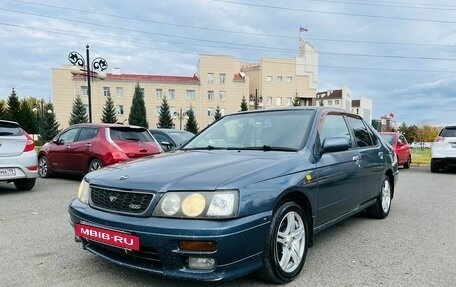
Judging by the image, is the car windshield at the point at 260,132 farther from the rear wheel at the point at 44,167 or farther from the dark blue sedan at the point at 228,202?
the rear wheel at the point at 44,167

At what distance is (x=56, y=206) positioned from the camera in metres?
6.77

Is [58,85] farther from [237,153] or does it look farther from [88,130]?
[237,153]

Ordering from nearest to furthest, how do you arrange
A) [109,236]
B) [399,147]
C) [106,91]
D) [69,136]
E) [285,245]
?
[109,236]
[285,245]
[69,136]
[399,147]
[106,91]

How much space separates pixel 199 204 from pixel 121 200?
678mm

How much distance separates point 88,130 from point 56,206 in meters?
3.60

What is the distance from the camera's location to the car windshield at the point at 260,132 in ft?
13.4

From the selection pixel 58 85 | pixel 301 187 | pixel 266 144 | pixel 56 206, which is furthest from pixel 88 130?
pixel 58 85

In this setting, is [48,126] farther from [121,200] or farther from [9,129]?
[121,200]

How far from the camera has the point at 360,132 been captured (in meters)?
5.54

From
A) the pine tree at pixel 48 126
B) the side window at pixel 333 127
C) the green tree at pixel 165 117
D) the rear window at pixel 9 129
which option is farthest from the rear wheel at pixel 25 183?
the green tree at pixel 165 117

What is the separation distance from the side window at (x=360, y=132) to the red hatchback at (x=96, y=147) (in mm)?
5602

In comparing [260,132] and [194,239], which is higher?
[260,132]

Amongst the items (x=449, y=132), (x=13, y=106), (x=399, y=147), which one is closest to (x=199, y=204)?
(x=449, y=132)

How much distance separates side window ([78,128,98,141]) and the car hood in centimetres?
642
